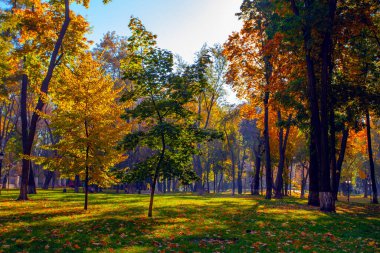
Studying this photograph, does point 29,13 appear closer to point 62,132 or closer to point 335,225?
point 62,132

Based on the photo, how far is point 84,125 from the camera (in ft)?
57.0

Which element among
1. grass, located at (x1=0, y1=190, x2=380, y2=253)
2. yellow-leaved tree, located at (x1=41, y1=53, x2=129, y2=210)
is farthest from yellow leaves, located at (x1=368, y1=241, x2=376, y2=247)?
yellow-leaved tree, located at (x1=41, y1=53, x2=129, y2=210)

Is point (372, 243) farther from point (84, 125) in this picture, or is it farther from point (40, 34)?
point (40, 34)

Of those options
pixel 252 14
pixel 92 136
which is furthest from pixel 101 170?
pixel 252 14

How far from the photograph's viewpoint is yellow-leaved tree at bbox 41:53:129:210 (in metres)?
16.5

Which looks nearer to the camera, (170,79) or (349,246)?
(349,246)

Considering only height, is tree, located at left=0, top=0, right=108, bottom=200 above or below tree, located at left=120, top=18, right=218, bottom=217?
above

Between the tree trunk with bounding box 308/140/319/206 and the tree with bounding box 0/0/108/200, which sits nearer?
the tree trunk with bounding box 308/140/319/206

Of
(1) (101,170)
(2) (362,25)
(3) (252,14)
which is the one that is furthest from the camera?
(3) (252,14)

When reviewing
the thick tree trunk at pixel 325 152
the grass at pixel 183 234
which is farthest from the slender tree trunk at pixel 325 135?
the grass at pixel 183 234

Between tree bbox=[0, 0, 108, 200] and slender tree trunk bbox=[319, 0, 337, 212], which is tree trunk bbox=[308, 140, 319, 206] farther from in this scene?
tree bbox=[0, 0, 108, 200]

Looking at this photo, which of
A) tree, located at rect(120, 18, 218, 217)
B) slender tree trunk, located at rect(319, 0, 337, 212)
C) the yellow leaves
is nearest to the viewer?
the yellow leaves

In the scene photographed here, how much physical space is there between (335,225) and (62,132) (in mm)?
13060

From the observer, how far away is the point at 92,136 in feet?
54.5
